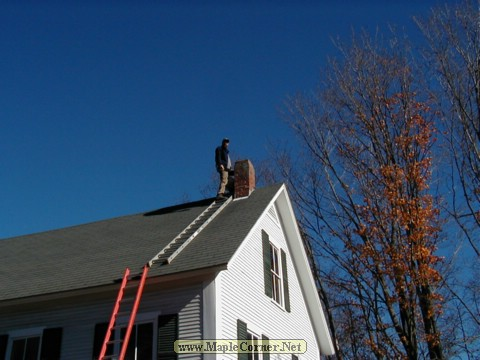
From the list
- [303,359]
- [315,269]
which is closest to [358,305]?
[315,269]

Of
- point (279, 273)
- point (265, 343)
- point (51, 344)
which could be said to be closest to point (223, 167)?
point (279, 273)

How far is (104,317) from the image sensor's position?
34.5 feet

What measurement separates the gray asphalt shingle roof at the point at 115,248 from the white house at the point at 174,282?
0.04 metres

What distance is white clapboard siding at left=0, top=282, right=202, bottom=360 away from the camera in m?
10.0

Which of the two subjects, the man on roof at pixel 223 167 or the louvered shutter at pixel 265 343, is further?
the man on roof at pixel 223 167

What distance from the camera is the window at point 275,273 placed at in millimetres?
13260

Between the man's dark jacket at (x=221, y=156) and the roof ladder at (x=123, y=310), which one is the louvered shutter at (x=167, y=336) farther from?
the man's dark jacket at (x=221, y=156)

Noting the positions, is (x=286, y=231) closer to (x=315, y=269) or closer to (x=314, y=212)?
(x=314, y=212)

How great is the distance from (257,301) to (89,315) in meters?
3.69

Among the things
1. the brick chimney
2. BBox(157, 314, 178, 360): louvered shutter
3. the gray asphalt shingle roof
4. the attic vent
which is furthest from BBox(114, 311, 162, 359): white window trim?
the brick chimney

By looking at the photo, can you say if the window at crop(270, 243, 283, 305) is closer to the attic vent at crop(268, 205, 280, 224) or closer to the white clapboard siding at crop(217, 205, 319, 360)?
the white clapboard siding at crop(217, 205, 319, 360)

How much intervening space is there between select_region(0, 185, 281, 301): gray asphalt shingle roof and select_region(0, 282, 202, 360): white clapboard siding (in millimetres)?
457

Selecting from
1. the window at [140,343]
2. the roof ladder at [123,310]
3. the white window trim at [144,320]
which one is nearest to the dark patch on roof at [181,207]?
the roof ladder at [123,310]

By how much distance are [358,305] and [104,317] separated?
12788mm
